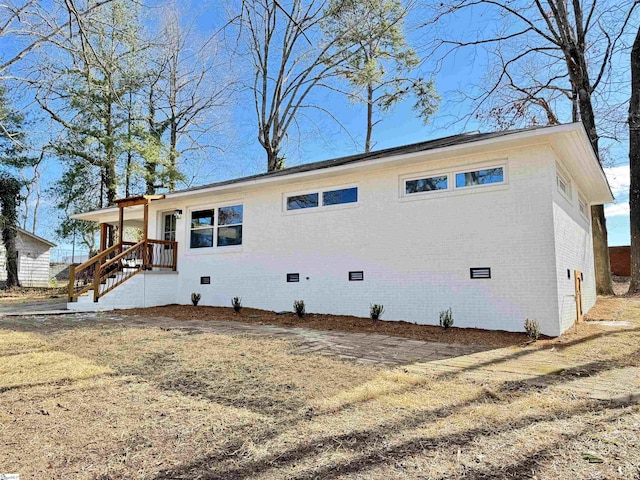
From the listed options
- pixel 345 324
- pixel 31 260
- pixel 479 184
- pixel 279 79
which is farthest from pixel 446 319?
pixel 31 260

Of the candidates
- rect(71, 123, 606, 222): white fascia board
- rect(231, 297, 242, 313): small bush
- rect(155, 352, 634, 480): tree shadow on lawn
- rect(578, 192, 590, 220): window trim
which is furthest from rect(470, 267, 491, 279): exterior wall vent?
rect(231, 297, 242, 313): small bush

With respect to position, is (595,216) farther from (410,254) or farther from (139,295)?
(139,295)

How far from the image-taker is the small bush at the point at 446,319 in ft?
24.2

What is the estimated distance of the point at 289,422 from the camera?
115 inches

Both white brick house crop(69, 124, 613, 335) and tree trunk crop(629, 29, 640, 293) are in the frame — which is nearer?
white brick house crop(69, 124, 613, 335)

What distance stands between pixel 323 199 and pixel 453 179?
3.10m

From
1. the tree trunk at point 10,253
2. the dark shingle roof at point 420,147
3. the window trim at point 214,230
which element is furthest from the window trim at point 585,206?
the tree trunk at point 10,253

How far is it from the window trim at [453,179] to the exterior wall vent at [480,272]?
4.82 ft

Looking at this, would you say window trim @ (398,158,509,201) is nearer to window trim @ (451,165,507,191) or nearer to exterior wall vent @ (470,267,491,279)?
window trim @ (451,165,507,191)

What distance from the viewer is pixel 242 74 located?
68.8 ft

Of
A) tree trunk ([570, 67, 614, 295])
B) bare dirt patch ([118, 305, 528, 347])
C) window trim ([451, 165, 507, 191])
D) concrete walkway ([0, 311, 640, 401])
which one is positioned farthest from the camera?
tree trunk ([570, 67, 614, 295])

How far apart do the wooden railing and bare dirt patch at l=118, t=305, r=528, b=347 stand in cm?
100

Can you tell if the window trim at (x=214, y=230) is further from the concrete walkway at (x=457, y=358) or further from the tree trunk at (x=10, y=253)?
the tree trunk at (x=10, y=253)

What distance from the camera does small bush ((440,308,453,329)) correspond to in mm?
7380
